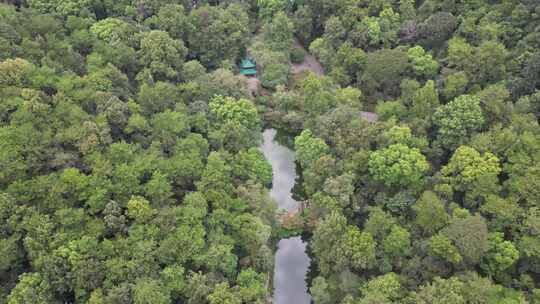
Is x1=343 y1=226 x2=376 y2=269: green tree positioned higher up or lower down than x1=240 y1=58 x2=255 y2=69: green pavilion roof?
lower down

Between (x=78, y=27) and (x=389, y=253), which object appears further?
(x=78, y=27)

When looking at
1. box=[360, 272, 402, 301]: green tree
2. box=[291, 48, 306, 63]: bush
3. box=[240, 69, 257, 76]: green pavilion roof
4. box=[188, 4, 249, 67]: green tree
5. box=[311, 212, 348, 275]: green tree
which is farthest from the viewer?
box=[291, 48, 306, 63]: bush

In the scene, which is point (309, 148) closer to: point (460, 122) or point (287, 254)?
point (287, 254)

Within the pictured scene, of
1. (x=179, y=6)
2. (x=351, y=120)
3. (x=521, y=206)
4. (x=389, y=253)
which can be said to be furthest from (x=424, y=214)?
(x=179, y=6)

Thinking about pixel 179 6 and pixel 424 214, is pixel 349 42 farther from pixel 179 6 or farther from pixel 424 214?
pixel 424 214

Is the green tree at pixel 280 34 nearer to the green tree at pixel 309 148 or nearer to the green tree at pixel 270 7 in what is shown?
the green tree at pixel 270 7

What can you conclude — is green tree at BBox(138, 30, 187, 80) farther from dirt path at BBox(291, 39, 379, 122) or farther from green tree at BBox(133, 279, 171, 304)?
green tree at BBox(133, 279, 171, 304)

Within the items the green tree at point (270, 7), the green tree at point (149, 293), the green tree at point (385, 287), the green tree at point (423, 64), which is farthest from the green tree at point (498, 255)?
the green tree at point (270, 7)

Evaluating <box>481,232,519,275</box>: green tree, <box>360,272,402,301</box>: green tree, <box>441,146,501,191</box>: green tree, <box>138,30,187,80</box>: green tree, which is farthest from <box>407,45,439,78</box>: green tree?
<box>138,30,187,80</box>: green tree
